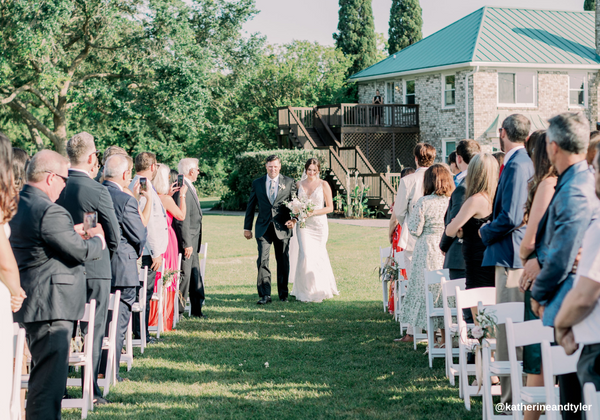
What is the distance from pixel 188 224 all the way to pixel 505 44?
2812 cm

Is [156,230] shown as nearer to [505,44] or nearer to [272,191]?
[272,191]

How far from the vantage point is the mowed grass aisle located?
17.9 ft

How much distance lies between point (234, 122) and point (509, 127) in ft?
128

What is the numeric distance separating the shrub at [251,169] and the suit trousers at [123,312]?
84.5 feet

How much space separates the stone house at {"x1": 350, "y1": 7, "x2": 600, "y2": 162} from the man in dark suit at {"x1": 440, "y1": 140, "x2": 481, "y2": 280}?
25.4 metres

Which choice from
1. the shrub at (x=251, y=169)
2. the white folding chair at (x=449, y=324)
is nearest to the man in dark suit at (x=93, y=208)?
the white folding chair at (x=449, y=324)

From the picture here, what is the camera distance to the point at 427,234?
7.29 m

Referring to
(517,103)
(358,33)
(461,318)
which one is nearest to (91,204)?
(461,318)

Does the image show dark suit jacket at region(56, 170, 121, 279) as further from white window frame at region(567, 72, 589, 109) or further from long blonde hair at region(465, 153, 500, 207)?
white window frame at region(567, 72, 589, 109)

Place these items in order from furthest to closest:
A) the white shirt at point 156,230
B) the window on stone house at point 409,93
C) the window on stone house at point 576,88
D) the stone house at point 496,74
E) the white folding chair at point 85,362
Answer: the window on stone house at point 409,93 < the window on stone house at point 576,88 < the stone house at point 496,74 < the white shirt at point 156,230 < the white folding chair at point 85,362

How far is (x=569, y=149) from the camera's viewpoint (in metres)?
3.53

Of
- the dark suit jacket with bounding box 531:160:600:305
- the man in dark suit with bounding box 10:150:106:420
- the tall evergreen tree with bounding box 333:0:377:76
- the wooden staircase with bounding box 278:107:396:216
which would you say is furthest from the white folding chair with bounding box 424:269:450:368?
the tall evergreen tree with bounding box 333:0:377:76

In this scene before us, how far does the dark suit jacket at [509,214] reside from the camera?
5098 mm

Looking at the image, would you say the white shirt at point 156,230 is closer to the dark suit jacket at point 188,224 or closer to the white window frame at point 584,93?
the dark suit jacket at point 188,224
